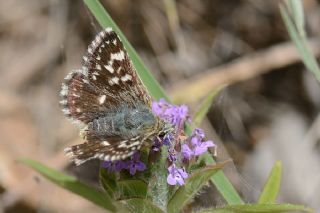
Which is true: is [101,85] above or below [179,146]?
above

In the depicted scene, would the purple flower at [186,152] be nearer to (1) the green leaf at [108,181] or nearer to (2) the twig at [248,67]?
(1) the green leaf at [108,181]

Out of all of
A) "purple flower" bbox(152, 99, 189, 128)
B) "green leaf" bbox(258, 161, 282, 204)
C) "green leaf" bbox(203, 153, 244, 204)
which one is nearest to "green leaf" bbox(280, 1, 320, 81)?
"green leaf" bbox(258, 161, 282, 204)

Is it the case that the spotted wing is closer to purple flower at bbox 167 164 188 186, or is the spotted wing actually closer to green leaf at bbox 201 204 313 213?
purple flower at bbox 167 164 188 186

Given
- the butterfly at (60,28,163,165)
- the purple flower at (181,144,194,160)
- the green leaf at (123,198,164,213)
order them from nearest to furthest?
1. the green leaf at (123,198,164,213)
2. the purple flower at (181,144,194,160)
3. the butterfly at (60,28,163,165)

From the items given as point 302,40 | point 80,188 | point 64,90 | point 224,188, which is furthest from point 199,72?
point 64,90

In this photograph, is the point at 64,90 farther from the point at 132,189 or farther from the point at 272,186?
the point at 272,186

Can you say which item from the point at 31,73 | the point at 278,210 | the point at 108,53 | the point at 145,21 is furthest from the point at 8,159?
the point at 278,210

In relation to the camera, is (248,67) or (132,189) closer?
(132,189)
